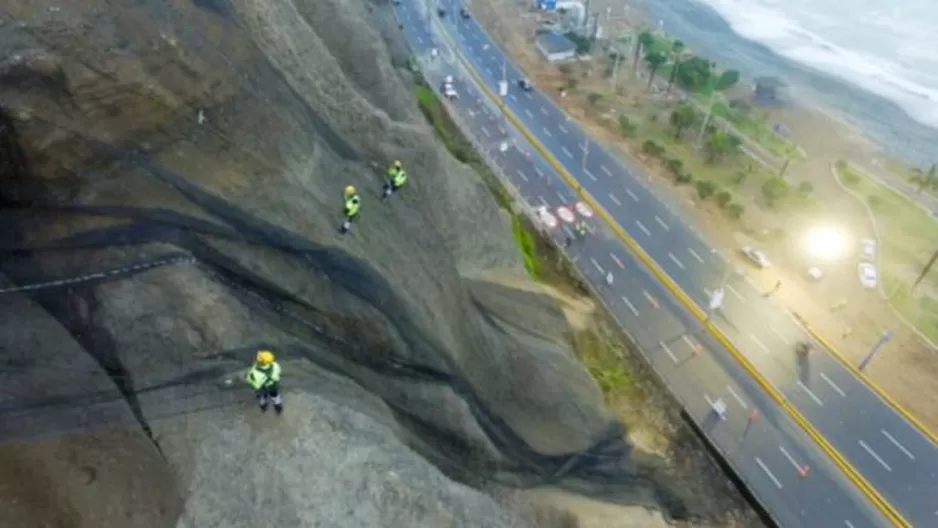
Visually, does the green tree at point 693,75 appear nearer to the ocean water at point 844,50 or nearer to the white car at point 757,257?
the ocean water at point 844,50

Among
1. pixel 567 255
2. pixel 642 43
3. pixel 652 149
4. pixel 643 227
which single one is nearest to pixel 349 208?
pixel 567 255

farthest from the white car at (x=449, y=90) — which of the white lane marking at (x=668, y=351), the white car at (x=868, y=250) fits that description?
the white car at (x=868, y=250)

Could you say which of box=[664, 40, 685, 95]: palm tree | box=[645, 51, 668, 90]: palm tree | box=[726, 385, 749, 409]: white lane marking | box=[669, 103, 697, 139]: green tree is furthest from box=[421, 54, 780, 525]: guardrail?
box=[664, 40, 685, 95]: palm tree

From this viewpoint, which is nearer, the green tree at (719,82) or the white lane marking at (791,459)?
the white lane marking at (791,459)

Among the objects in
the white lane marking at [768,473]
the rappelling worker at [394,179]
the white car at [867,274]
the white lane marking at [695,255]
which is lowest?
the white car at [867,274]

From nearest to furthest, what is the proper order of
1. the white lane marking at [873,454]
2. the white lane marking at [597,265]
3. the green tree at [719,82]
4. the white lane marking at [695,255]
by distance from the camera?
the white lane marking at [873,454] → the white lane marking at [597,265] → the white lane marking at [695,255] → the green tree at [719,82]

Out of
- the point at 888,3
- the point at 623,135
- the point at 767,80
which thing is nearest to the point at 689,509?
the point at 623,135

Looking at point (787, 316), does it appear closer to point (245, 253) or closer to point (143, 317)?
point (245, 253)

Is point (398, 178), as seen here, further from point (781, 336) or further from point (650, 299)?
point (781, 336)
